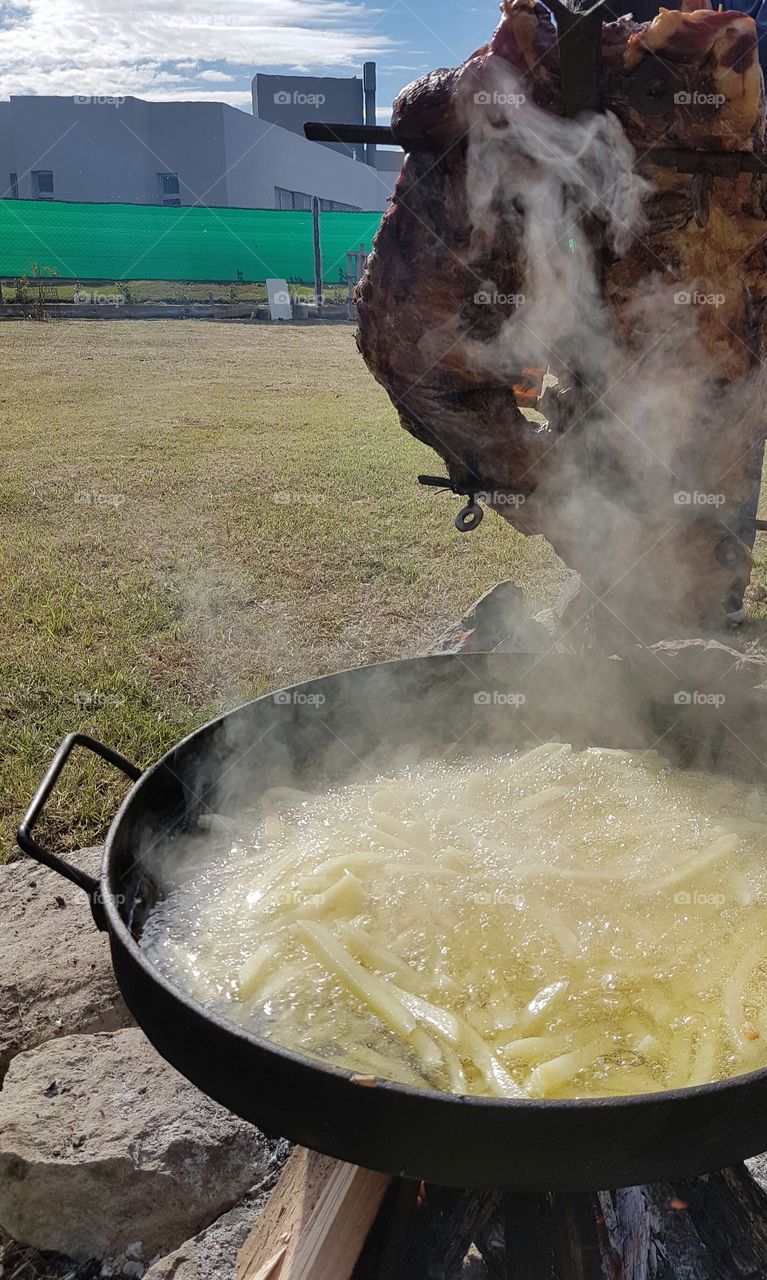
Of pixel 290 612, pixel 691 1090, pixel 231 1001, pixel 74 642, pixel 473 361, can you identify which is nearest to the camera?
pixel 691 1090

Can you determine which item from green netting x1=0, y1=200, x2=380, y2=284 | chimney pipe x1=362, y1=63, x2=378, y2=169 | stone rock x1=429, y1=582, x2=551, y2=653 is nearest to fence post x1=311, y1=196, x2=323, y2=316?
green netting x1=0, y1=200, x2=380, y2=284

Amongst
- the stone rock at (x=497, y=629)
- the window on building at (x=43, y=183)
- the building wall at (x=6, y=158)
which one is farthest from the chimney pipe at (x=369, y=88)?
the stone rock at (x=497, y=629)

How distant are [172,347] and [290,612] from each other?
17460mm

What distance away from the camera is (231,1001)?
2150mm

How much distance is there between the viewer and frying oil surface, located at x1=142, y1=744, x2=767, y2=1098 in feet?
6.62

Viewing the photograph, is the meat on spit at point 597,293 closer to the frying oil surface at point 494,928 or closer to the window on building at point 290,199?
the frying oil surface at point 494,928

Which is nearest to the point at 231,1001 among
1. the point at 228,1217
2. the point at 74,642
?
the point at 228,1217

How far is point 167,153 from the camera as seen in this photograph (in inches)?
1706

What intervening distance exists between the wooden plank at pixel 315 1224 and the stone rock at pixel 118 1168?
21 centimetres

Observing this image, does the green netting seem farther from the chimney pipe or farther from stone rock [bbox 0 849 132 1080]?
stone rock [bbox 0 849 132 1080]

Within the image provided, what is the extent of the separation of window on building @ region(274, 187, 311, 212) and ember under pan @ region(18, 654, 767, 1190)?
45399mm

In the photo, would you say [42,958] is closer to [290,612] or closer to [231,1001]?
[231,1001]

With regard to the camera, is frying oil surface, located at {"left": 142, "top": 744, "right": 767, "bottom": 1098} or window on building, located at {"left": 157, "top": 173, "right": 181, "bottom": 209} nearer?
frying oil surface, located at {"left": 142, "top": 744, "right": 767, "bottom": 1098}

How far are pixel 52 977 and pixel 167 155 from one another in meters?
47.9
